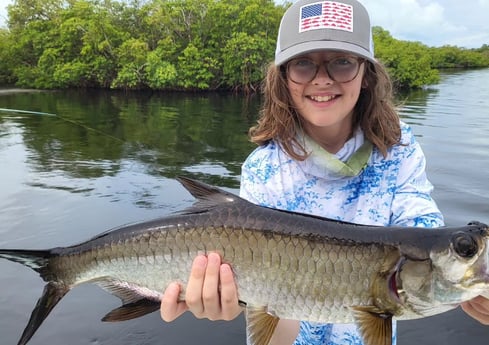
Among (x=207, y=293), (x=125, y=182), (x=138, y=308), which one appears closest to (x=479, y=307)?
(x=207, y=293)

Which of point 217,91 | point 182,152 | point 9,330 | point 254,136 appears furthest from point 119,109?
point 254,136

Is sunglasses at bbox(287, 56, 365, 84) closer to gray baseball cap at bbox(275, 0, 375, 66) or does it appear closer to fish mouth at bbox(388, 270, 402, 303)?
gray baseball cap at bbox(275, 0, 375, 66)

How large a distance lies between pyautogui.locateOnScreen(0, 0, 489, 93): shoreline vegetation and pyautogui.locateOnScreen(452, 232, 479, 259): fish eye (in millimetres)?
39136

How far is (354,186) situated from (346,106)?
473 mm

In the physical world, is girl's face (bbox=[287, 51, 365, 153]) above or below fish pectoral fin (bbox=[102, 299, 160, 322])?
above

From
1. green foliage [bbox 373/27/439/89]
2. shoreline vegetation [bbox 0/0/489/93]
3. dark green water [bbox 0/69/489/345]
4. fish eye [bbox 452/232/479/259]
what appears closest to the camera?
fish eye [bbox 452/232/479/259]

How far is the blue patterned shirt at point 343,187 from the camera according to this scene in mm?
2512

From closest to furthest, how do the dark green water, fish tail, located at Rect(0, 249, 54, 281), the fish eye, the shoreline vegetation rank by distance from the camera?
the fish eye → fish tail, located at Rect(0, 249, 54, 281) → the dark green water → the shoreline vegetation

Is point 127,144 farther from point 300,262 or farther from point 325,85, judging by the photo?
point 300,262

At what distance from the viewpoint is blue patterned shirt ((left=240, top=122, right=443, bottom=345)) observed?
2512 millimetres

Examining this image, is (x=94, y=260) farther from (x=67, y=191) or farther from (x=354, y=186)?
(x=67, y=191)

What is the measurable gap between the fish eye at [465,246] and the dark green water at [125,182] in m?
2.27

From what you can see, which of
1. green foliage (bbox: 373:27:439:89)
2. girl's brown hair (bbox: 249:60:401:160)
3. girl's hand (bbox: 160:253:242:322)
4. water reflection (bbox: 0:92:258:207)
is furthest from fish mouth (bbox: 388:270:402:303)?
green foliage (bbox: 373:27:439:89)

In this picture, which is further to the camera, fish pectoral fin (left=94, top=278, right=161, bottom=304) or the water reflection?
the water reflection
